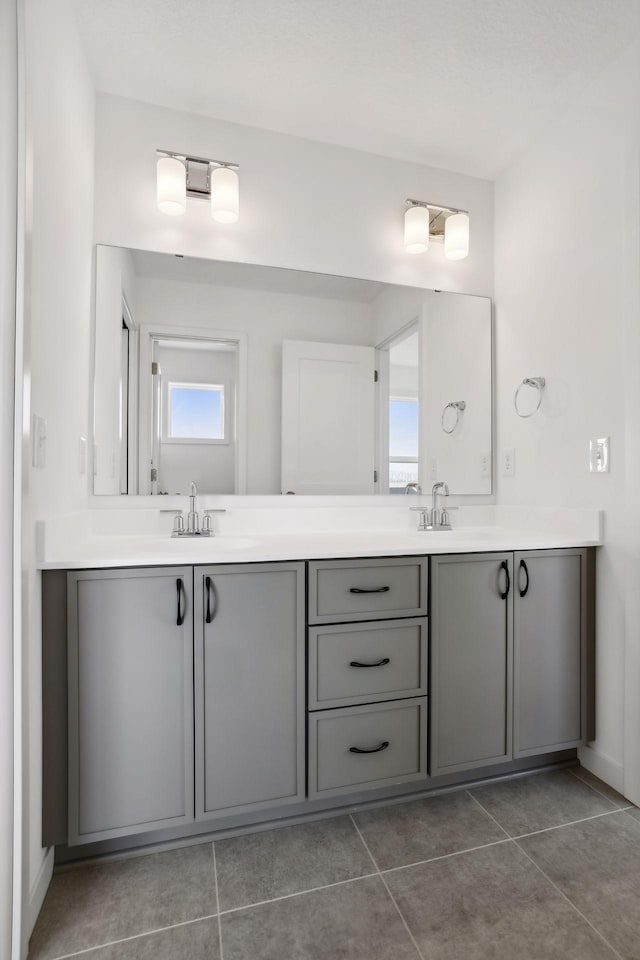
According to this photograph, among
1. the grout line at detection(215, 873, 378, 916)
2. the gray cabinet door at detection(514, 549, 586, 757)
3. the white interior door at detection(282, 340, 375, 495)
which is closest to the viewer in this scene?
the grout line at detection(215, 873, 378, 916)

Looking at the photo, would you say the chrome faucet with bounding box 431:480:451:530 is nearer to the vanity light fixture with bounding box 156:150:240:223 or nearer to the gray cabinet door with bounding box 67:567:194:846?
the gray cabinet door with bounding box 67:567:194:846

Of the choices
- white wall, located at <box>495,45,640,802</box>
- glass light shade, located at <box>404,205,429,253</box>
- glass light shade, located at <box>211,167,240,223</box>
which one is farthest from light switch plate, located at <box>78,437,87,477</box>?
white wall, located at <box>495,45,640,802</box>

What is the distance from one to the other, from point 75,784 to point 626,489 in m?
Answer: 1.92

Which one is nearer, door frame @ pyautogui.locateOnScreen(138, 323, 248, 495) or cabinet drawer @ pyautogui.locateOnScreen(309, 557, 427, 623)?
cabinet drawer @ pyautogui.locateOnScreen(309, 557, 427, 623)

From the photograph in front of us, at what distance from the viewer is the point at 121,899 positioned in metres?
1.32

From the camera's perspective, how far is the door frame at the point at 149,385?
6.46ft

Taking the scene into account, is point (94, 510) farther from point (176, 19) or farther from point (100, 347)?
point (176, 19)

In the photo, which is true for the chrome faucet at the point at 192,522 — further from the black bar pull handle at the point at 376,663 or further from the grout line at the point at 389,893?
the grout line at the point at 389,893

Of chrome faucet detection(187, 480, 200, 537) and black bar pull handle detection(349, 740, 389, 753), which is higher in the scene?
chrome faucet detection(187, 480, 200, 537)

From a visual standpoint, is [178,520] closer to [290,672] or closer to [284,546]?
[284,546]

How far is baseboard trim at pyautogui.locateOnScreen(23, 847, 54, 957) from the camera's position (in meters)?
1.17

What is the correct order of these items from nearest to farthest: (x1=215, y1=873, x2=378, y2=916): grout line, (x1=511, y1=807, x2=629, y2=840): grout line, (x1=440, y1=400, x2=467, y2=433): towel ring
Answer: (x1=215, y1=873, x2=378, y2=916): grout line, (x1=511, y1=807, x2=629, y2=840): grout line, (x1=440, y1=400, x2=467, y2=433): towel ring

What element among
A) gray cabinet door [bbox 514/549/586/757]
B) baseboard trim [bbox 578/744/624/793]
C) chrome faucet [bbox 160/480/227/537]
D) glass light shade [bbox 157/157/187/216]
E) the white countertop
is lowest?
baseboard trim [bbox 578/744/624/793]

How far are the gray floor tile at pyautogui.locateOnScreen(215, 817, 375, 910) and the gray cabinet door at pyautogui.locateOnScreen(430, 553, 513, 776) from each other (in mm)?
385
